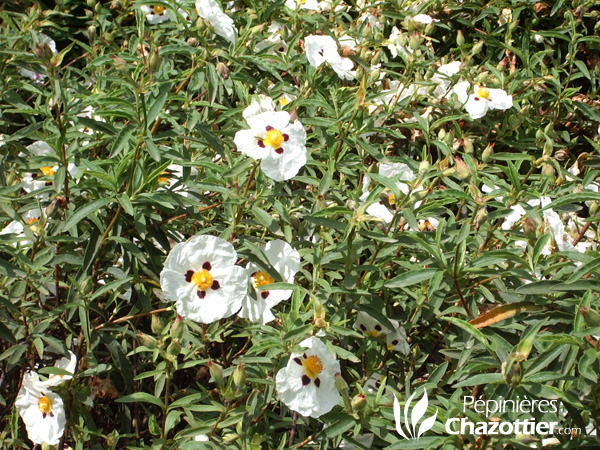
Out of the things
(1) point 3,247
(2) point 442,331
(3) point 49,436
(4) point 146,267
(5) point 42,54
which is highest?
(5) point 42,54

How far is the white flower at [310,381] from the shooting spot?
1.74m

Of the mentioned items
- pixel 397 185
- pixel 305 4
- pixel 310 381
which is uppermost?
pixel 305 4

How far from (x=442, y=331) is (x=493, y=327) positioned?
0.88 ft

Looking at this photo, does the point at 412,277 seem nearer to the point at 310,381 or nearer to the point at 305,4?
the point at 310,381

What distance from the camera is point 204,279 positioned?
6.28 feet

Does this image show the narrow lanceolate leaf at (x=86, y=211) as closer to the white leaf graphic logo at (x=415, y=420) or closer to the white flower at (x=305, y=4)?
the white leaf graphic logo at (x=415, y=420)

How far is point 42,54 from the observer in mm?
1887

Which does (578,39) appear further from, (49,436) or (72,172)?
(49,436)

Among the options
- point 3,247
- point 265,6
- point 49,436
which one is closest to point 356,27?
point 265,6

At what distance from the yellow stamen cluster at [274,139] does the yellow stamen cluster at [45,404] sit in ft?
3.38

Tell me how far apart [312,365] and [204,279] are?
0.41 metres

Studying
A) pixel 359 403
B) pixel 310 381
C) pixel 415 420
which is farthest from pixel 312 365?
pixel 415 420

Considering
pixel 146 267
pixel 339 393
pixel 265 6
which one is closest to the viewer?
pixel 339 393

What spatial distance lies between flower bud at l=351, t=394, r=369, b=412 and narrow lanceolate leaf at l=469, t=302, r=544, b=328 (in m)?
0.43
